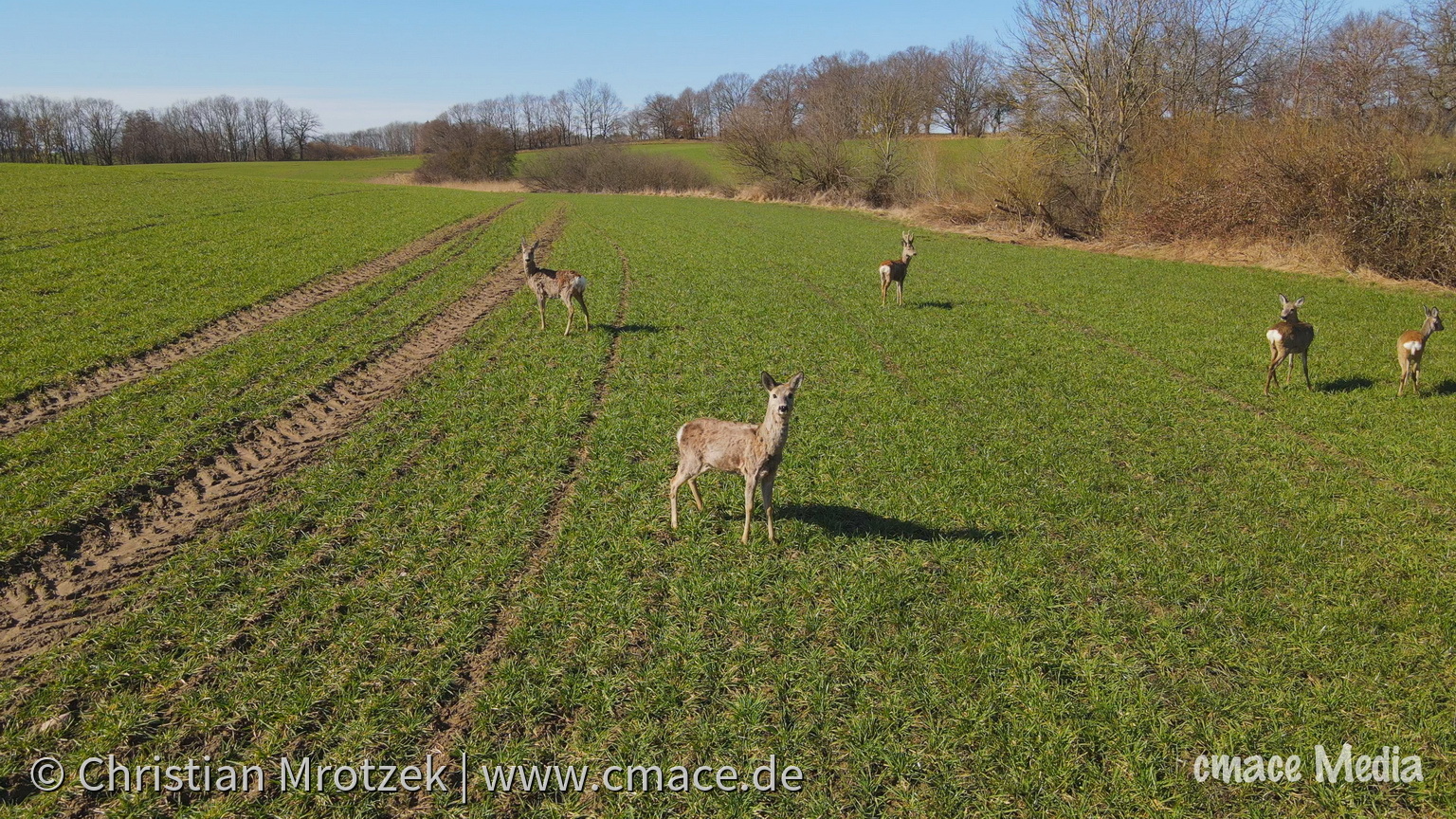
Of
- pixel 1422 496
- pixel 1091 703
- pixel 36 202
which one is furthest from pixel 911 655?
pixel 36 202

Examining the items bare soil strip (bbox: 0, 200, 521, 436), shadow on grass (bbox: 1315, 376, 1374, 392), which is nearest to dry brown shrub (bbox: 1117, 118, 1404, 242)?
shadow on grass (bbox: 1315, 376, 1374, 392)

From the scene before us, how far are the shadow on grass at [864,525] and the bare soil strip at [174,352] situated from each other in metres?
11.0

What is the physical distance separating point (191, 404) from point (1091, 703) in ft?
40.8

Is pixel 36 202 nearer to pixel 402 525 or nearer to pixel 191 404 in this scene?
pixel 191 404

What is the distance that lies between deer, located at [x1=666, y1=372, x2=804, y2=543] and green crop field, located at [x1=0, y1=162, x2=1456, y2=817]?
582 mm

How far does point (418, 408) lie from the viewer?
1084 cm

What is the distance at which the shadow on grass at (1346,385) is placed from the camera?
12055 millimetres

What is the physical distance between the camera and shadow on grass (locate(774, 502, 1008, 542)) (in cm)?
725

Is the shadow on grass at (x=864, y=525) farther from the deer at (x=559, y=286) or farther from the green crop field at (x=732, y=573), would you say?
the deer at (x=559, y=286)

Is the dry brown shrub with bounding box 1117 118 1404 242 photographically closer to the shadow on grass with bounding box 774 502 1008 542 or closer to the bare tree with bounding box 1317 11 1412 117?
the bare tree with bounding box 1317 11 1412 117

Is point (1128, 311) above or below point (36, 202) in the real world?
below

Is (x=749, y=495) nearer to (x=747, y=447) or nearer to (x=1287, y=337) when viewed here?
(x=747, y=447)

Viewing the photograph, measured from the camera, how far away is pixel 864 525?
744 centimetres

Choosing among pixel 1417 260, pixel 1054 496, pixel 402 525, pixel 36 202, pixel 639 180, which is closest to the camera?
pixel 402 525
